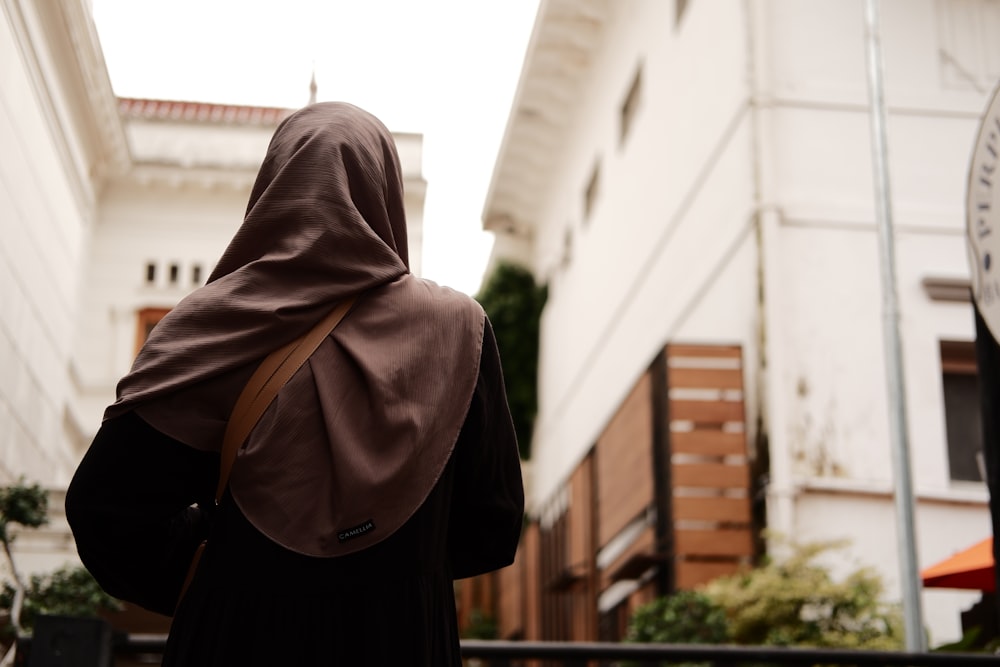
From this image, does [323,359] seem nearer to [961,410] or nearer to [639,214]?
[961,410]

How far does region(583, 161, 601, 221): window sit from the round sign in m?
15.4

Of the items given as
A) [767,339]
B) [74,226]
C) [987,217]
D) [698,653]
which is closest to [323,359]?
[698,653]

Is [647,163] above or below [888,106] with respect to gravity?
above

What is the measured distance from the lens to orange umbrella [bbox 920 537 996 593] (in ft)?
23.4

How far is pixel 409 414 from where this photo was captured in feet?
6.68

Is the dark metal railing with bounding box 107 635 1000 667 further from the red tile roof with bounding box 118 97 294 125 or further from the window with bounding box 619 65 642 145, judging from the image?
the red tile roof with bounding box 118 97 294 125

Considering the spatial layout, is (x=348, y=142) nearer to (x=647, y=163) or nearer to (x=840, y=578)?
(x=840, y=578)

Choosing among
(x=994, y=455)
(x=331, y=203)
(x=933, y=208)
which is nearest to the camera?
(x=331, y=203)

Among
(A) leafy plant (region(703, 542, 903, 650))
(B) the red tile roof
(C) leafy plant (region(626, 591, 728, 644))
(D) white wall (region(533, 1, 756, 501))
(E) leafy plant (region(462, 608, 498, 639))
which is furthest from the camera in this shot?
(E) leafy plant (region(462, 608, 498, 639))

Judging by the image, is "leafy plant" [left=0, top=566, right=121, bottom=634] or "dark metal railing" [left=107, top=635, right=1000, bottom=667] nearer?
"dark metal railing" [left=107, top=635, right=1000, bottom=667]

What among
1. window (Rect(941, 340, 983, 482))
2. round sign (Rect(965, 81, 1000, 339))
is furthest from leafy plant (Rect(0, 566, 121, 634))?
window (Rect(941, 340, 983, 482))

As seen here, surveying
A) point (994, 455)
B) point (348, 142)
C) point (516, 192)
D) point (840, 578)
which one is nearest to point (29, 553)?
point (840, 578)

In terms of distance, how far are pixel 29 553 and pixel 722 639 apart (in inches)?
202

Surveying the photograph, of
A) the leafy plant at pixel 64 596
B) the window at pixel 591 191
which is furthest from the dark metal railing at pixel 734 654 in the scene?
the window at pixel 591 191
